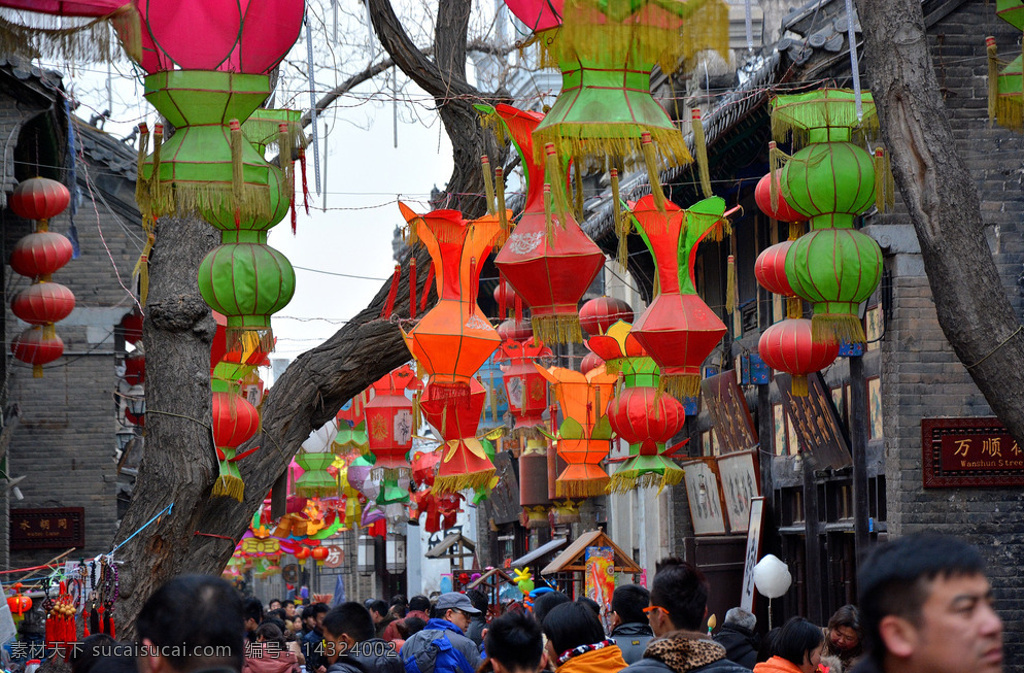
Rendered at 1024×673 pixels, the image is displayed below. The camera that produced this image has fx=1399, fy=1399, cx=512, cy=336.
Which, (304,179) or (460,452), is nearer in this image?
(304,179)

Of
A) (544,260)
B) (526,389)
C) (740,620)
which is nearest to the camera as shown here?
(544,260)

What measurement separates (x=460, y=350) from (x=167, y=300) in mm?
2283

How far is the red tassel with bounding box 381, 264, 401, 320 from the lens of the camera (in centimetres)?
1082

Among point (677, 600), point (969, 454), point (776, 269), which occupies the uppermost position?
point (776, 269)

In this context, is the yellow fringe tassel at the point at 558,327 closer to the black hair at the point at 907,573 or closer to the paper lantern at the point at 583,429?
the black hair at the point at 907,573

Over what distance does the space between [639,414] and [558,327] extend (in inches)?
170

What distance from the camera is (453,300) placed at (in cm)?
970

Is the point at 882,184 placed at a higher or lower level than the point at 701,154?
higher


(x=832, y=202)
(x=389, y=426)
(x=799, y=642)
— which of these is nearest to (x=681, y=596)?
(x=799, y=642)

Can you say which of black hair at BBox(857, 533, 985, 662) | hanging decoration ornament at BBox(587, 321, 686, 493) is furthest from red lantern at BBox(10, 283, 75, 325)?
black hair at BBox(857, 533, 985, 662)

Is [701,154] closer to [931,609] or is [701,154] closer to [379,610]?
[931,609]

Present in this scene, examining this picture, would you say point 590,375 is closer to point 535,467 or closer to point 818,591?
point 818,591

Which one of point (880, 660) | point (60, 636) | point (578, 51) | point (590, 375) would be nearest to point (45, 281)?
point (590, 375)

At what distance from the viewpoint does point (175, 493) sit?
1006 cm
